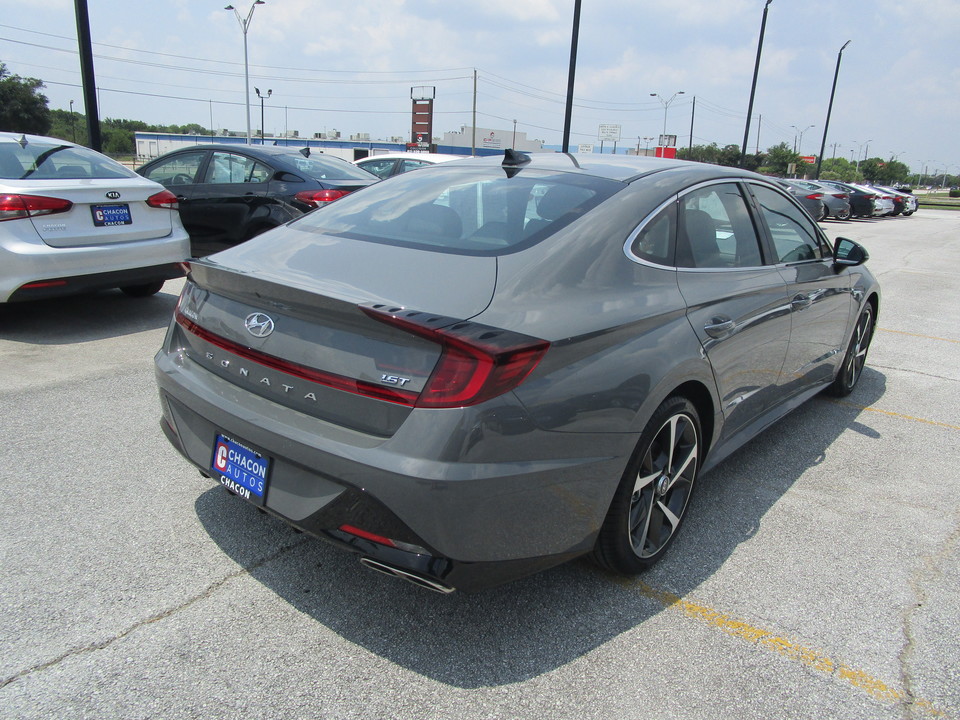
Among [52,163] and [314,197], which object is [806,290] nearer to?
[314,197]

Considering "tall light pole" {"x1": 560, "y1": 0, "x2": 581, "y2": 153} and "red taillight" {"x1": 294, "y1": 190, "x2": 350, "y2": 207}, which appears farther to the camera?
"tall light pole" {"x1": 560, "y1": 0, "x2": 581, "y2": 153}

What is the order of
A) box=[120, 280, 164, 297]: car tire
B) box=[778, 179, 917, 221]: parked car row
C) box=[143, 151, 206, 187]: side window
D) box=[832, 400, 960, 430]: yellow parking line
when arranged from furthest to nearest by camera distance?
box=[778, 179, 917, 221]: parked car row, box=[143, 151, 206, 187]: side window, box=[120, 280, 164, 297]: car tire, box=[832, 400, 960, 430]: yellow parking line

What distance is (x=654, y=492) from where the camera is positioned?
2742mm

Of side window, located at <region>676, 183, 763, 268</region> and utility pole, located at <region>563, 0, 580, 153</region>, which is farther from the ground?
utility pole, located at <region>563, 0, 580, 153</region>

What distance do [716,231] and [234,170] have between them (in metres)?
5.85

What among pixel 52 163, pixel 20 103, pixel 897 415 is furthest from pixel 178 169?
pixel 20 103

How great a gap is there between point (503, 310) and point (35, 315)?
18.8ft

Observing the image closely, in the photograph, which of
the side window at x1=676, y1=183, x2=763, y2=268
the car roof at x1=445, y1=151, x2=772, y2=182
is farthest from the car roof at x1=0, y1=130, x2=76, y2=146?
the side window at x1=676, y1=183, x2=763, y2=268

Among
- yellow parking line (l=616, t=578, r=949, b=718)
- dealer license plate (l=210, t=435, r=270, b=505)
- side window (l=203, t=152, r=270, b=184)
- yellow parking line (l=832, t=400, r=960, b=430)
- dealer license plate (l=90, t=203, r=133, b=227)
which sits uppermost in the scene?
side window (l=203, t=152, r=270, b=184)

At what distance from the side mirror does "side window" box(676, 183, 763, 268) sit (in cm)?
116

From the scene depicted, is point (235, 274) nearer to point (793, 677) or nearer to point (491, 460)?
point (491, 460)

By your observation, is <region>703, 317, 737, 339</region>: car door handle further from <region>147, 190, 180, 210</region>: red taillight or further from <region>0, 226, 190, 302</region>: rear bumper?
<region>147, 190, 180, 210</region>: red taillight

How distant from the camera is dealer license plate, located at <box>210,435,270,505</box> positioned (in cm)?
230

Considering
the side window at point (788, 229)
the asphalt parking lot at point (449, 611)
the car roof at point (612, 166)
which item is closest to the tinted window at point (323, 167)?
the asphalt parking lot at point (449, 611)
